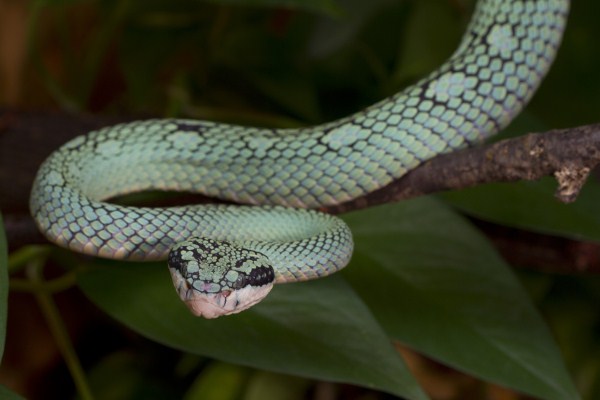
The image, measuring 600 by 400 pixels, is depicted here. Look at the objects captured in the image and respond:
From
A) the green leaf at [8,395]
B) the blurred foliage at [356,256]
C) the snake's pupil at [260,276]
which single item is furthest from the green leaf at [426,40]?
the green leaf at [8,395]

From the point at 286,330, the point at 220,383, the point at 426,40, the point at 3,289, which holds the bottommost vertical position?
the point at 220,383

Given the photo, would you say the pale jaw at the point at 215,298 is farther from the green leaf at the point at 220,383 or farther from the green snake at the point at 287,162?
the green leaf at the point at 220,383

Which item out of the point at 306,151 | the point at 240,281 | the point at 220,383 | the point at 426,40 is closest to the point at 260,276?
the point at 240,281

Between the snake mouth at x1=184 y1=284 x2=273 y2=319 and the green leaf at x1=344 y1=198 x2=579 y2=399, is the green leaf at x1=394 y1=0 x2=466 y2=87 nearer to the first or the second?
the green leaf at x1=344 y1=198 x2=579 y2=399

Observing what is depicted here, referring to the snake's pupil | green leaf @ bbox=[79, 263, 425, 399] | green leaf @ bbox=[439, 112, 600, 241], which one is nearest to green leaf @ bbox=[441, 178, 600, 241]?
green leaf @ bbox=[439, 112, 600, 241]

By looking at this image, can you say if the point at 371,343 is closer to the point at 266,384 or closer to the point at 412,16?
the point at 266,384

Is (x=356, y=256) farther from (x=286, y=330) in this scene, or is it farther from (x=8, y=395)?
(x=8, y=395)

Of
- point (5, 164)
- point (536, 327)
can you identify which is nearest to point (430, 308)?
point (536, 327)
